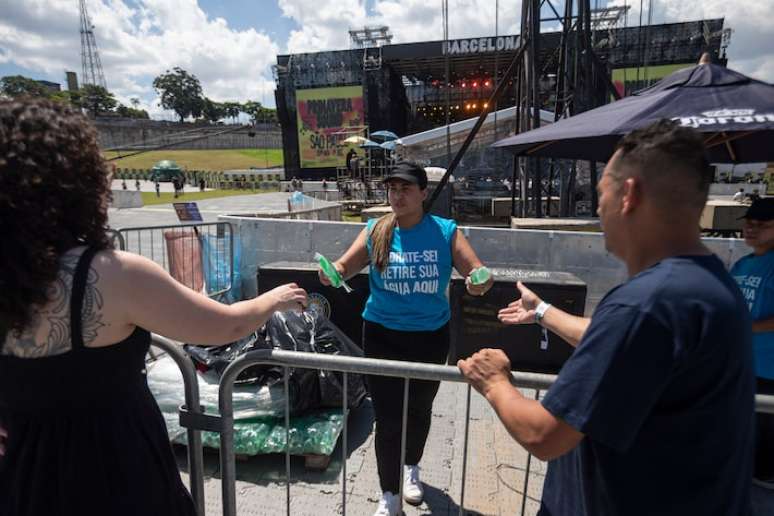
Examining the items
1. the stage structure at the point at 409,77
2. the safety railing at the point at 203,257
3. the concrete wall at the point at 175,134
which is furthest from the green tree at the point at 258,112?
the safety railing at the point at 203,257

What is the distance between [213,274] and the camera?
6.67 meters

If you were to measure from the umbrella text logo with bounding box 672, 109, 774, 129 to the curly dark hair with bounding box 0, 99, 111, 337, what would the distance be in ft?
9.75

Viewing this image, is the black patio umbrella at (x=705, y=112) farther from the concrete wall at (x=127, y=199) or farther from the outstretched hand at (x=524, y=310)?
the concrete wall at (x=127, y=199)

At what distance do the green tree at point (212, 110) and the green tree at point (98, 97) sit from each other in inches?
797

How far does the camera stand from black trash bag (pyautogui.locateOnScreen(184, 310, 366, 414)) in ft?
11.9

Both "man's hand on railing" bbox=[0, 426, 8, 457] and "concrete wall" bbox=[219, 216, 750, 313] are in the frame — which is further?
"concrete wall" bbox=[219, 216, 750, 313]

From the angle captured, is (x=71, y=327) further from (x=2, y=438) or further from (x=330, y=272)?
(x=330, y=272)

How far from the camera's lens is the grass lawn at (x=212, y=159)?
6731cm

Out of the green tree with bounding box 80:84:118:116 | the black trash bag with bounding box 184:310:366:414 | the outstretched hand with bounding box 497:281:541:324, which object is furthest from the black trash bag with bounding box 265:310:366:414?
the green tree with bounding box 80:84:118:116

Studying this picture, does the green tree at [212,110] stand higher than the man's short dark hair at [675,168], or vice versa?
the green tree at [212,110]

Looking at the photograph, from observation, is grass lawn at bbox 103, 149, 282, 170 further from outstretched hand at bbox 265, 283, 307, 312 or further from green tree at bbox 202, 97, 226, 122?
outstretched hand at bbox 265, 283, 307, 312

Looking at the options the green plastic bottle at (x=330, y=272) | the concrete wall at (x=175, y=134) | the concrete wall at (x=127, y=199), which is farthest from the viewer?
the concrete wall at (x=175, y=134)

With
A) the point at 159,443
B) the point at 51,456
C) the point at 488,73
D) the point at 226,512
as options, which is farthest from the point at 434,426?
the point at 488,73

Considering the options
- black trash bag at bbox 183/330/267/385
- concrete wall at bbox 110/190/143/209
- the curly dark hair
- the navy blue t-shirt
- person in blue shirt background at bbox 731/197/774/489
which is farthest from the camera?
concrete wall at bbox 110/190/143/209
